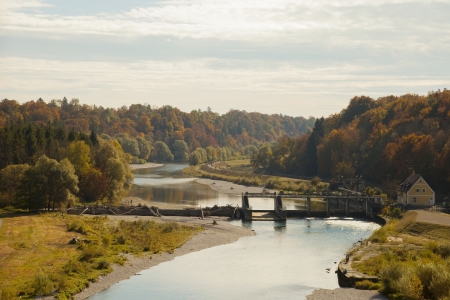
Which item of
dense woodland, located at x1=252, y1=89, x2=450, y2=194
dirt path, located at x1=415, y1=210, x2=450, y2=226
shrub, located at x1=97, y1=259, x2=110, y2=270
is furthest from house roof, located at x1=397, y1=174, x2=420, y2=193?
shrub, located at x1=97, y1=259, x2=110, y2=270

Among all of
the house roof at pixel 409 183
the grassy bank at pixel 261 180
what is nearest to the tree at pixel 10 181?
the grassy bank at pixel 261 180

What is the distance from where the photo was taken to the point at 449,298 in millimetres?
41938

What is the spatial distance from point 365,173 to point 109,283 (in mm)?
89689

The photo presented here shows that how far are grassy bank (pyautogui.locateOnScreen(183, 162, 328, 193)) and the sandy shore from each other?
35.6 meters

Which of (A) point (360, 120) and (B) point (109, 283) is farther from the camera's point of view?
(A) point (360, 120)

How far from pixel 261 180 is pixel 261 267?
9640cm

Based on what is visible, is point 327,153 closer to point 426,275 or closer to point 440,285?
point 426,275

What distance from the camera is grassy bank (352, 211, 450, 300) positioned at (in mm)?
45438

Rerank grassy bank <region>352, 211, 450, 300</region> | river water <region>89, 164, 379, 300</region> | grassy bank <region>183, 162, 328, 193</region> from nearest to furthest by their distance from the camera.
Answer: grassy bank <region>352, 211, 450, 300</region> < river water <region>89, 164, 379, 300</region> < grassy bank <region>183, 162, 328, 193</region>

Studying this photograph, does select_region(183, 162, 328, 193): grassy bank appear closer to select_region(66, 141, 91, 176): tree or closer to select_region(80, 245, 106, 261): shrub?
select_region(66, 141, 91, 176): tree

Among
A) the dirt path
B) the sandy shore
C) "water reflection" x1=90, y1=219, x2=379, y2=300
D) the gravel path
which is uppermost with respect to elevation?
the dirt path

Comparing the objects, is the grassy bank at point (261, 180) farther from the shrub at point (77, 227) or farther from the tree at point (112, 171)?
the shrub at point (77, 227)

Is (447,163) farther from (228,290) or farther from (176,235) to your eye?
(228,290)


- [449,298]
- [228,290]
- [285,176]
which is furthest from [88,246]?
[285,176]
